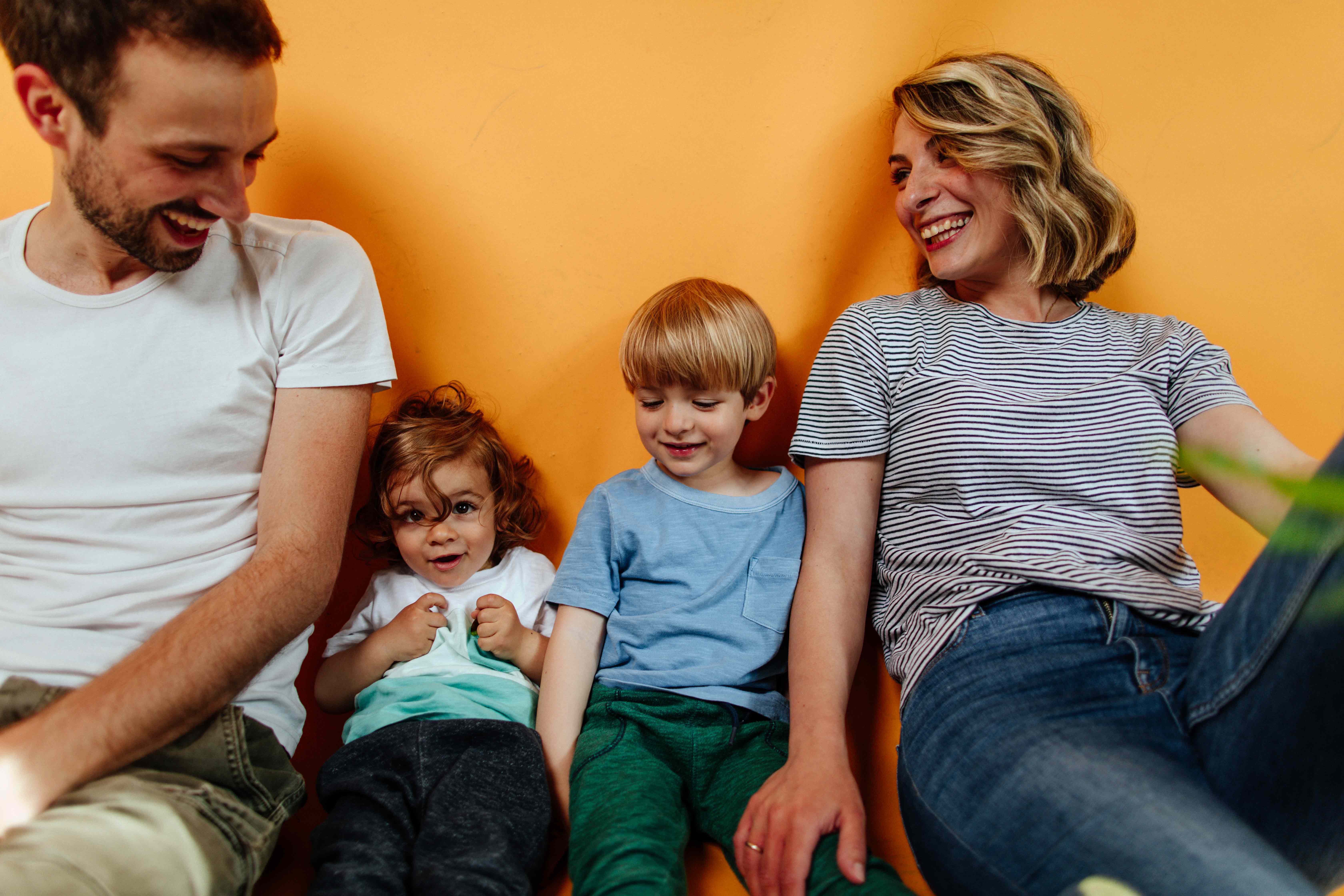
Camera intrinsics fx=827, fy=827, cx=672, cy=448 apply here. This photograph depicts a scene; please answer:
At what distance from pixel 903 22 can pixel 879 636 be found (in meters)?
0.97

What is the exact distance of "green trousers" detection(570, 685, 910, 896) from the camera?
86 cm

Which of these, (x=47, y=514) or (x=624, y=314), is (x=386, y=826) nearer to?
(x=47, y=514)

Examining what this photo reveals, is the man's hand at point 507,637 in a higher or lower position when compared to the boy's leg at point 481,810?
higher

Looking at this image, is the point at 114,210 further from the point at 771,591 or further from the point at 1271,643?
the point at 1271,643

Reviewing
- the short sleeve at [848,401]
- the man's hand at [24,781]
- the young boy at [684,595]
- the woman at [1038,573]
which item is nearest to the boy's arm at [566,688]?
the young boy at [684,595]

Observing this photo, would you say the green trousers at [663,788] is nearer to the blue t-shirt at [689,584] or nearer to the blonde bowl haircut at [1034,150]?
the blue t-shirt at [689,584]

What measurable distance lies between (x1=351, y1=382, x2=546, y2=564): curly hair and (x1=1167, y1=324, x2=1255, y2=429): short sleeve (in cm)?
96

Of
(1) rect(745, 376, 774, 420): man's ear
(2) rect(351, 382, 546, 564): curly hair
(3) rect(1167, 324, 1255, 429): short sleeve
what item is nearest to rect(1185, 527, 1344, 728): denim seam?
(3) rect(1167, 324, 1255, 429): short sleeve

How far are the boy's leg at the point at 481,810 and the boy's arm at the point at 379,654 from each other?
13 cm

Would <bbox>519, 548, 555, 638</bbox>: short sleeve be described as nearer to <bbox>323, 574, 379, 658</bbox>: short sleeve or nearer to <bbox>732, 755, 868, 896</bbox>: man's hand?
<bbox>323, 574, 379, 658</bbox>: short sleeve

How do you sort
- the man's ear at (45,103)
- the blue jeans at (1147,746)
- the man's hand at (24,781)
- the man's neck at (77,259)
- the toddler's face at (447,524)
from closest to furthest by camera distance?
1. the blue jeans at (1147,746)
2. the man's hand at (24,781)
3. the man's ear at (45,103)
4. the man's neck at (77,259)
5. the toddler's face at (447,524)

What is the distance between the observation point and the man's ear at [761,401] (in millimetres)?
1278

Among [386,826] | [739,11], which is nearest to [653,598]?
[386,826]

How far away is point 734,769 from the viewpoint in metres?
1.06
